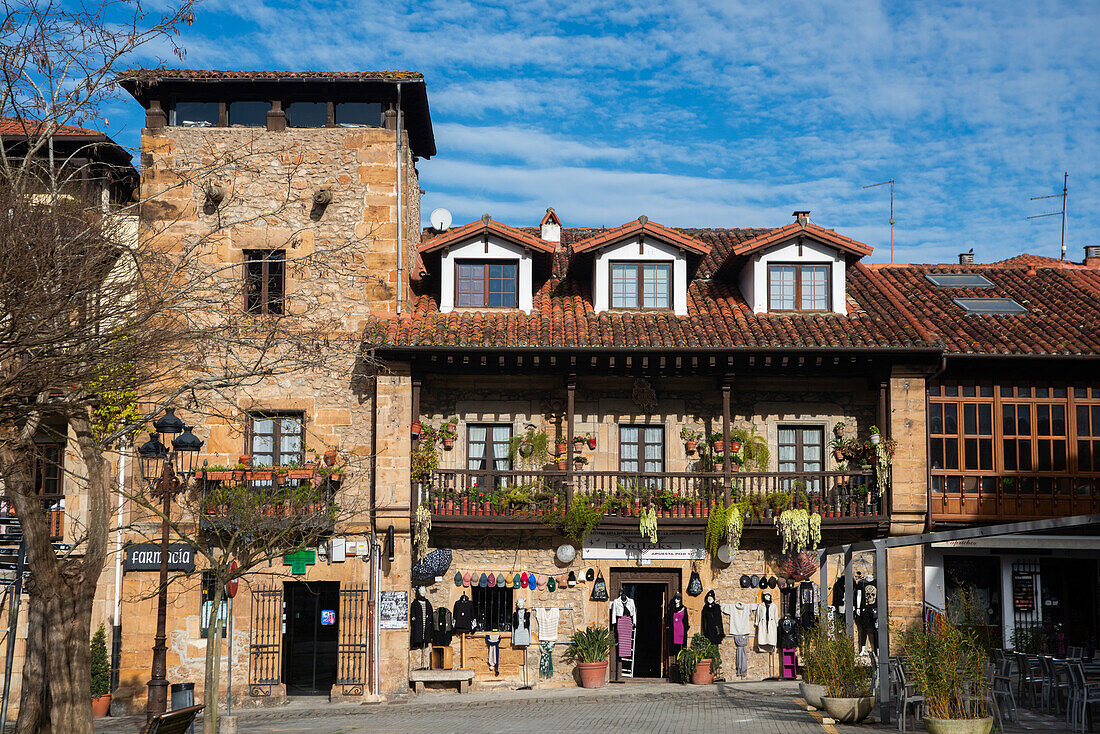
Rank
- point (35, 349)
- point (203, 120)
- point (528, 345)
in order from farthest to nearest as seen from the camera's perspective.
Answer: point (203, 120) < point (528, 345) < point (35, 349)

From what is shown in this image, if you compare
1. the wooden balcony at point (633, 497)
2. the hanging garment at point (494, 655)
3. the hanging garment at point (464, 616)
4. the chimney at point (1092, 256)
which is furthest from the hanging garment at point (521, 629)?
the chimney at point (1092, 256)

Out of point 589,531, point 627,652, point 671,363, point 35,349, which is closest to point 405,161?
point 671,363

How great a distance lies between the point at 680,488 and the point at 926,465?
486 centimetres

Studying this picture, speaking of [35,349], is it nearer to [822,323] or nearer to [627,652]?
[627,652]

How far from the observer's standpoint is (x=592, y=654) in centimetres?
2022

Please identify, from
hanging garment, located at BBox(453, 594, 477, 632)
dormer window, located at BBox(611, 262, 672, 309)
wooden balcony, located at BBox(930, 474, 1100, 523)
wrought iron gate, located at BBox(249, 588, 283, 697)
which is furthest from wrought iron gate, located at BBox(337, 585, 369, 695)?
wooden balcony, located at BBox(930, 474, 1100, 523)

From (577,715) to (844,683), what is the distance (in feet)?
14.5

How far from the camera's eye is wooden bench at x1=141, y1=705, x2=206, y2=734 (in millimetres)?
10914

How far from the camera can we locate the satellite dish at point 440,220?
81.6ft

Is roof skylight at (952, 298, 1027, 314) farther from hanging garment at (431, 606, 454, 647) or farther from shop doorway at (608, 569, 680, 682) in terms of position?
hanging garment at (431, 606, 454, 647)

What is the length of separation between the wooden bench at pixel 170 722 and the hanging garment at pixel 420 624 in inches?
318

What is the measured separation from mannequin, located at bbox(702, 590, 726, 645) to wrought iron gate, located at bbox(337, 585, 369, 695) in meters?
6.57

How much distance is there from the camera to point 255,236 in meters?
21.3

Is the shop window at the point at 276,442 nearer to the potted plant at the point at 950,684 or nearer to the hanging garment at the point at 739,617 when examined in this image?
the hanging garment at the point at 739,617
